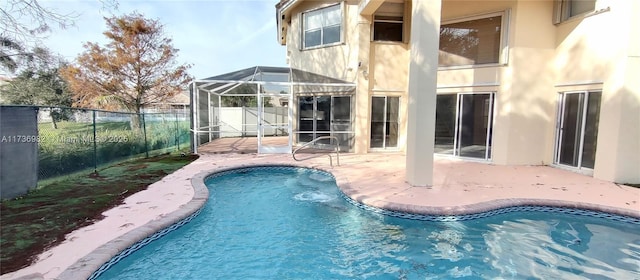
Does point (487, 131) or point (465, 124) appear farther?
point (465, 124)

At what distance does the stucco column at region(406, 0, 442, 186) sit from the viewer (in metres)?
6.80

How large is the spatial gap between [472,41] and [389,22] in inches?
121

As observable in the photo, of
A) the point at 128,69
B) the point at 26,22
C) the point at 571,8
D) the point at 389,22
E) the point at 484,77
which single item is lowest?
the point at 484,77

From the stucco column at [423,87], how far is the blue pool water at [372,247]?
1.80 meters

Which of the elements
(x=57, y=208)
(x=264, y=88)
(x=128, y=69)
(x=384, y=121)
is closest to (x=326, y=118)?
(x=384, y=121)

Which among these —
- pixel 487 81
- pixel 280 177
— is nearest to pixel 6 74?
pixel 280 177

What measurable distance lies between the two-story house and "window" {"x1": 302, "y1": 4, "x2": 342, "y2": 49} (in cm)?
4

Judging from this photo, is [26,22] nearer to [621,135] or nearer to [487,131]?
[487,131]

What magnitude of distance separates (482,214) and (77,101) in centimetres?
2049

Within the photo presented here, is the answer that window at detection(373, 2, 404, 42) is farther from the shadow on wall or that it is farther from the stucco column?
the shadow on wall

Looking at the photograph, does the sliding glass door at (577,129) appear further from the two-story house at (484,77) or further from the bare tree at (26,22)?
the bare tree at (26,22)

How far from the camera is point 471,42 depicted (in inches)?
402

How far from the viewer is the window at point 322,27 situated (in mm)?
12211

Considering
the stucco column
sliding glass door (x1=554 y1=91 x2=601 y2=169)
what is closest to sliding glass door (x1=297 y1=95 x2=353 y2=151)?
the stucco column
